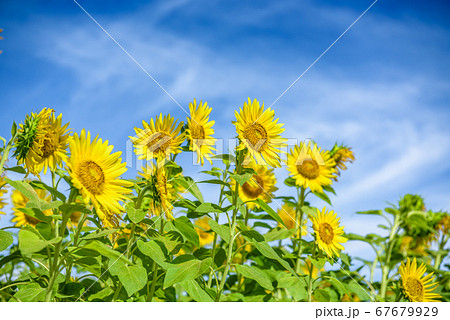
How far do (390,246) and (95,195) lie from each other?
2.73 meters

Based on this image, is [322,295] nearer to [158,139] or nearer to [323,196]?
[323,196]

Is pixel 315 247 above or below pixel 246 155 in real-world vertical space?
below

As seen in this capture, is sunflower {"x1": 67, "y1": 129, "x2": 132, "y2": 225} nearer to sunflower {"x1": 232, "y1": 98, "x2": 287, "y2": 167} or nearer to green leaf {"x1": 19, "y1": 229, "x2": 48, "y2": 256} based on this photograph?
green leaf {"x1": 19, "y1": 229, "x2": 48, "y2": 256}

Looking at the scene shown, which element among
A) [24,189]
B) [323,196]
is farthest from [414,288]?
[24,189]

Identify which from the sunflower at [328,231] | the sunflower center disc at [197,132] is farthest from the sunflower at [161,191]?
the sunflower at [328,231]

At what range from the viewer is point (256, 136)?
2129 millimetres

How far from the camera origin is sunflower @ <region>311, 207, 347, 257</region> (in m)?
2.39

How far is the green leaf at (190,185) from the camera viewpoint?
1972 mm

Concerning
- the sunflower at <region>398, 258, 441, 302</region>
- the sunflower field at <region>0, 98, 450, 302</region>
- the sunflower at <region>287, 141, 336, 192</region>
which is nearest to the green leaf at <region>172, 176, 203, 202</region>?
the sunflower field at <region>0, 98, 450, 302</region>

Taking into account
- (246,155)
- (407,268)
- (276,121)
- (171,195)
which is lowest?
(407,268)

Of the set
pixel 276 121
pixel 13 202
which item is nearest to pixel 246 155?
pixel 276 121

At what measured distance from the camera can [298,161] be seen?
2891mm
